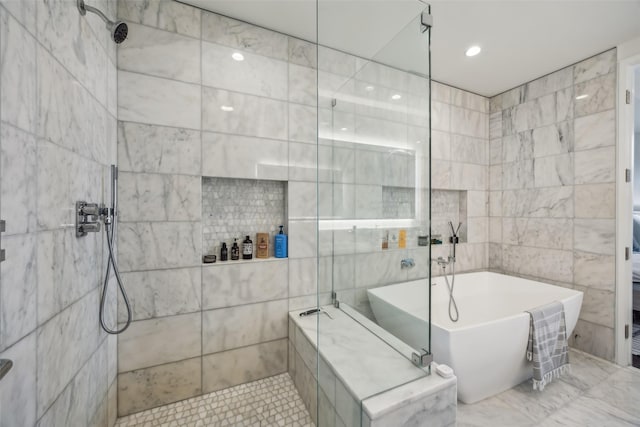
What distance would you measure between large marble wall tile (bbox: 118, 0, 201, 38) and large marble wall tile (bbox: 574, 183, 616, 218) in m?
3.47

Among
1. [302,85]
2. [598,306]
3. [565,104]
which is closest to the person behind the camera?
[302,85]

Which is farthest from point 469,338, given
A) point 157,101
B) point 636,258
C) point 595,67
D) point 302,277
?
point 636,258

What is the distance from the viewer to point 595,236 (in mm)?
2322

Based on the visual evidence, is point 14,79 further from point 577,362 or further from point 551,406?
point 577,362

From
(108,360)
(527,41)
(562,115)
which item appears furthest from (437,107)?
(108,360)

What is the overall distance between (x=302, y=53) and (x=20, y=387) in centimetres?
242

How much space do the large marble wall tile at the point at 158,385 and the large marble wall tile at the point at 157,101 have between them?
5.31ft

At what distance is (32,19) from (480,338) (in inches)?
98.3

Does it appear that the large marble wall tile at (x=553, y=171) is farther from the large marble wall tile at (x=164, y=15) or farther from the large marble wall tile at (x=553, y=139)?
the large marble wall tile at (x=164, y=15)

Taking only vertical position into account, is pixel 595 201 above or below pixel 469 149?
below

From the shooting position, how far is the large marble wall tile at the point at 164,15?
1650 millimetres

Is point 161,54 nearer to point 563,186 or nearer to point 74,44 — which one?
point 74,44

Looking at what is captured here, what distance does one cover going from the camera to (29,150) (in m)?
0.87

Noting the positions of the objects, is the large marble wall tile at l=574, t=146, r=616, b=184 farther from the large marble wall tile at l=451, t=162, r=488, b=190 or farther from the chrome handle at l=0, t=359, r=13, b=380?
the chrome handle at l=0, t=359, r=13, b=380
